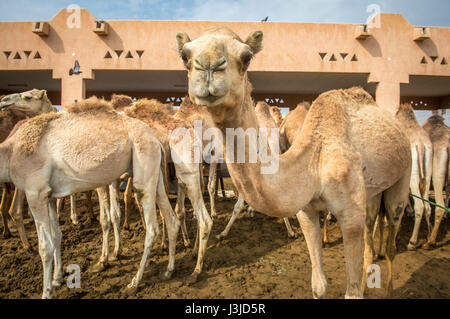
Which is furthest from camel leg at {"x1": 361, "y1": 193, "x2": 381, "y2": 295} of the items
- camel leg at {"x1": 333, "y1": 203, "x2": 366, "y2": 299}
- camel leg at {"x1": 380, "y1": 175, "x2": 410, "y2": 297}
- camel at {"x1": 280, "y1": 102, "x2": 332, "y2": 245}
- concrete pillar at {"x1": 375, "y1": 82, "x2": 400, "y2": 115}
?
concrete pillar at {"x1": 375, "y1": 82, "x2": 400, "y2": 115}

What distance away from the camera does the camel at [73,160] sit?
3215 mm

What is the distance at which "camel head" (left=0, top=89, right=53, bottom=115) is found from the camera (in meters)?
4.47

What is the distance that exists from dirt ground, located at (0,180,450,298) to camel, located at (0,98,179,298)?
33 cm

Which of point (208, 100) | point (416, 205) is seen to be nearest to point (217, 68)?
point (208, 100)

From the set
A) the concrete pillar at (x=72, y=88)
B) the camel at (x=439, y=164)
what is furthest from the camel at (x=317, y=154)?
the concrete pillar at (x=72, y=88)

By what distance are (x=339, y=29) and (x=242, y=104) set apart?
1048 centimetres

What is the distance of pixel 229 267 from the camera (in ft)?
13.5

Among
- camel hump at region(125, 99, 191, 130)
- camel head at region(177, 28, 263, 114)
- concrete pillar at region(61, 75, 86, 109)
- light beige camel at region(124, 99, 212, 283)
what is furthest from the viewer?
concrete pillar at region(61, 75, 86, 109)

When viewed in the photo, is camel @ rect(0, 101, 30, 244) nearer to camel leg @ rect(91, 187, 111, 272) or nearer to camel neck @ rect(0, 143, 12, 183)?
camel leg @ rect(91, 187, 111, 272)

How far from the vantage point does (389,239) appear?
3.32 meters

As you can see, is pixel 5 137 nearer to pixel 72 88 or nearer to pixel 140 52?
pixel 72 88
